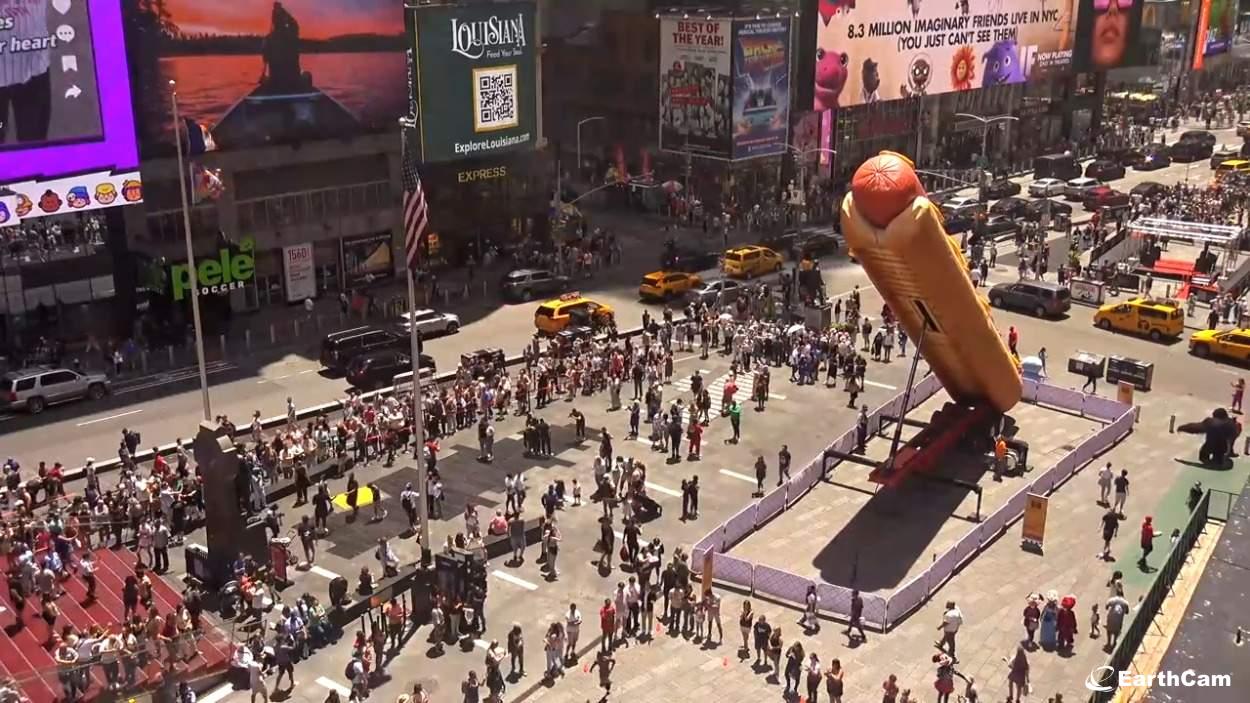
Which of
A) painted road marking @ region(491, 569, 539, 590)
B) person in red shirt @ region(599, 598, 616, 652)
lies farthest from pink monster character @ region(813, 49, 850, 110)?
person in red shirt @ region(599, 598, 616, 652)

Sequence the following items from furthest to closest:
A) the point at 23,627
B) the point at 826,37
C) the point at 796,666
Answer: the point at 826,37
the point at 23,627
the point at 796,666

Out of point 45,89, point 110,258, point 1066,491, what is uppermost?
point 45,89

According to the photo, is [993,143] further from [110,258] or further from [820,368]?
[110,258]

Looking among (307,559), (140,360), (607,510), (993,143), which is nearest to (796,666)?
(607,510)

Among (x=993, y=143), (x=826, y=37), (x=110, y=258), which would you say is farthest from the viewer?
(x=993, y=143)

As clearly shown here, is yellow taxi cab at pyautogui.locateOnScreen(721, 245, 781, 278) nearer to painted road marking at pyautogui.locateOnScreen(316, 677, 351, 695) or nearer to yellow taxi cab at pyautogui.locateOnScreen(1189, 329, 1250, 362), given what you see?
yellow taxi cab at pyautogui.locateOnScreen(1189, 329, 1250, 362)

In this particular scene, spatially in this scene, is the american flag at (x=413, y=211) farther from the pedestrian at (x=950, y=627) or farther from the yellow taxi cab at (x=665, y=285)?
the yellow taxi cab at (x=665, y=285)

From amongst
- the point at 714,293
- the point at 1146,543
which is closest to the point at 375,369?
the point at 714,293
